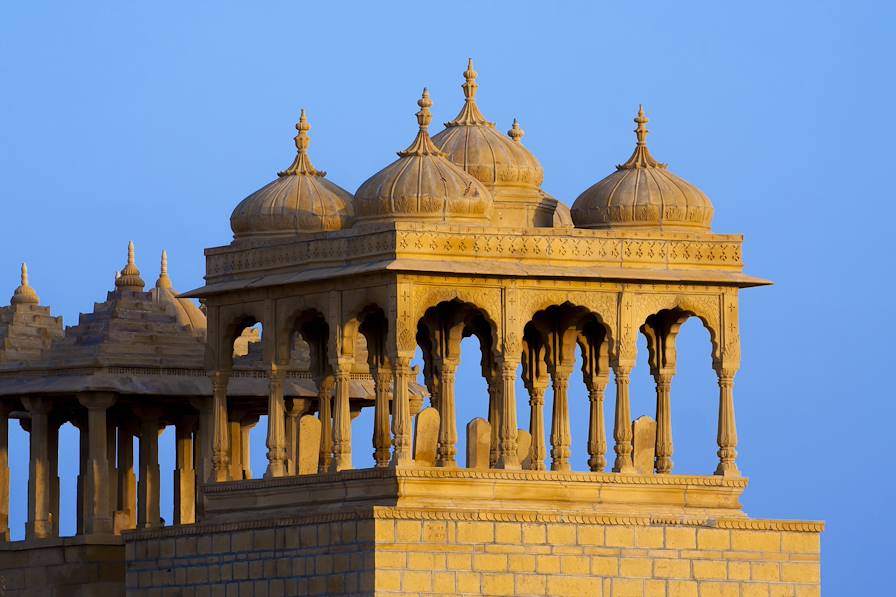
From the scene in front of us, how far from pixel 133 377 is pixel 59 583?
11.4ft

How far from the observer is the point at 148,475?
227 feet

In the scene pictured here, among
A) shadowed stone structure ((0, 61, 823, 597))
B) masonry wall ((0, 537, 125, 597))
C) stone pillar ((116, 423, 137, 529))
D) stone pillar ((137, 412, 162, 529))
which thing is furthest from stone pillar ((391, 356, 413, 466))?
stone pillar ((116, 423, 137, 529))

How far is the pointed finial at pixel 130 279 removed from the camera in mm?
70312

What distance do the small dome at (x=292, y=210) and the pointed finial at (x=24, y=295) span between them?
7.79 metres

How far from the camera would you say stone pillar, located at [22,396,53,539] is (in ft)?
225

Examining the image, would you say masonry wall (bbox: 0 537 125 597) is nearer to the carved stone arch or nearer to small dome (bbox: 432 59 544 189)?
small dome (bbox: 432 59 544 189)

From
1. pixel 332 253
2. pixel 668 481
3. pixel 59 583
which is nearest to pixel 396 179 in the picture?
pixel 332 253

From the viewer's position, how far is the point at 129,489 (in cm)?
6962

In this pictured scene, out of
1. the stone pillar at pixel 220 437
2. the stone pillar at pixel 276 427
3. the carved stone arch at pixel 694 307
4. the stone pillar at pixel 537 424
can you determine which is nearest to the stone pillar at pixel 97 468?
the stone pillar at pixel 220 437

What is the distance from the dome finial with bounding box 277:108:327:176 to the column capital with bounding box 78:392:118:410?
17.0 ft

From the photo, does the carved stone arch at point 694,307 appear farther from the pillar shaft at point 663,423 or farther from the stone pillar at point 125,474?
the stone pillar at point 125,474

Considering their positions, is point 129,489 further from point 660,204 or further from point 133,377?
point 660,204

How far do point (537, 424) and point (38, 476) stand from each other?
853 cm

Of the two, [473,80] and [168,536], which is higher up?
[473,80]
